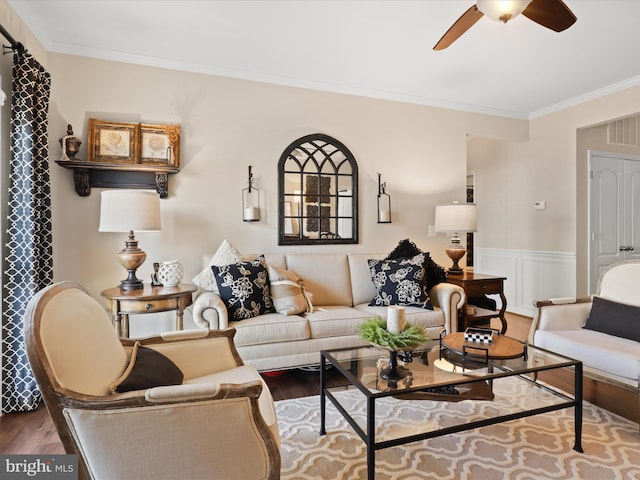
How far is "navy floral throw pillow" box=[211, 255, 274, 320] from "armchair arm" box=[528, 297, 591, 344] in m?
1.96

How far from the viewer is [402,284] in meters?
3.23

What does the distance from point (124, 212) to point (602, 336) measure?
3326 mm

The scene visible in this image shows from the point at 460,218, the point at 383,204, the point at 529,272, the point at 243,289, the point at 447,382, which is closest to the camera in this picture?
the point at 447,382

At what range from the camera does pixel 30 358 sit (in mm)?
1178

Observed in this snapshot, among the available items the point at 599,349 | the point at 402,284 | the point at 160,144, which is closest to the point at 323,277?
the point at 402,284

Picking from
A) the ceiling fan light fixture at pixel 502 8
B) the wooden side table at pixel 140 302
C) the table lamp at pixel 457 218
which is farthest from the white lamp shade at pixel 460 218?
the wooden side table at pixel 140 302

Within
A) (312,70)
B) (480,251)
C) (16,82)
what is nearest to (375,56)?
(312,70)

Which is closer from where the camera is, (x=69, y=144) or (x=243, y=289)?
(x=243, y=289)

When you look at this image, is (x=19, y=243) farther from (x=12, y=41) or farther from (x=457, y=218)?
(x=457, y=218)


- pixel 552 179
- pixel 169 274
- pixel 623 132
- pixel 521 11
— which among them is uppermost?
pixel 623 132

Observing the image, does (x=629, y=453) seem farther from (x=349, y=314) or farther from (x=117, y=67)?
(x=117, y=67)

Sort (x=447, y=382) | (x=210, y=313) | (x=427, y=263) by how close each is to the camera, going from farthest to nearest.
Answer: (x=427, y=263), (x=210, y=313), (x=447, y=382)

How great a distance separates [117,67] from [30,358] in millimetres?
2814

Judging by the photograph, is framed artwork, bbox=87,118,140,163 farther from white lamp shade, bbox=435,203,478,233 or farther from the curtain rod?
white lamp shade, bbox=435,203,478,233
